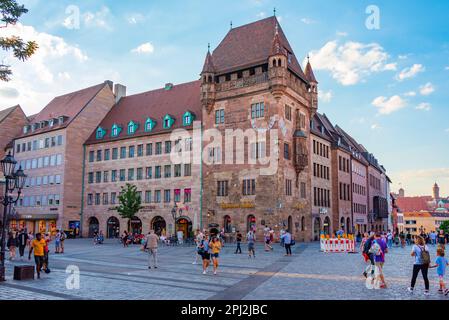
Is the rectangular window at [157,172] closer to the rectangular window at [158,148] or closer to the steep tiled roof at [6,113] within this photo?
the rectangular window at [158,148]

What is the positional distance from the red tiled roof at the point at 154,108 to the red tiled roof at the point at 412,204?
121 meters

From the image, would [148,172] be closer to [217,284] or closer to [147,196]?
[147,196]

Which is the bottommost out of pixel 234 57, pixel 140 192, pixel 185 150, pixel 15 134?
pixel 140 192

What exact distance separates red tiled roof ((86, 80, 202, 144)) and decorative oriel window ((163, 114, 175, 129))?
0.45 m

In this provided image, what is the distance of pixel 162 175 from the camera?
51750mm

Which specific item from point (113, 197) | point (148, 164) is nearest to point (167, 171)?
point (148, 164)

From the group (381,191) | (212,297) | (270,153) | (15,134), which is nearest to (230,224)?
(270,153)

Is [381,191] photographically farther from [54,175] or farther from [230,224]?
[54,175]

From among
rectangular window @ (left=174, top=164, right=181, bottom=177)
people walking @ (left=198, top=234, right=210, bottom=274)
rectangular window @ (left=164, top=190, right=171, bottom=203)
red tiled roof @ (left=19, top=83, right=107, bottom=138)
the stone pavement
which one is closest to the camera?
the stone pavement

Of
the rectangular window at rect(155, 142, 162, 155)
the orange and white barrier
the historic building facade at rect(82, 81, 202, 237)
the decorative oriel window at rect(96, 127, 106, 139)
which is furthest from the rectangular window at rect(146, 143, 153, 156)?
the orange and white barrier

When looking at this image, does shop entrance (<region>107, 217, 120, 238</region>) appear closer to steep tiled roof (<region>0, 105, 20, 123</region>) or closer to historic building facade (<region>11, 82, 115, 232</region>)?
historic building facade (<region>11, 82, 115, 232</region>)

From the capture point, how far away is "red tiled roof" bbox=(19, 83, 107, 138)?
2394 inches

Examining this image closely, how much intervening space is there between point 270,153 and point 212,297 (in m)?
31.3
